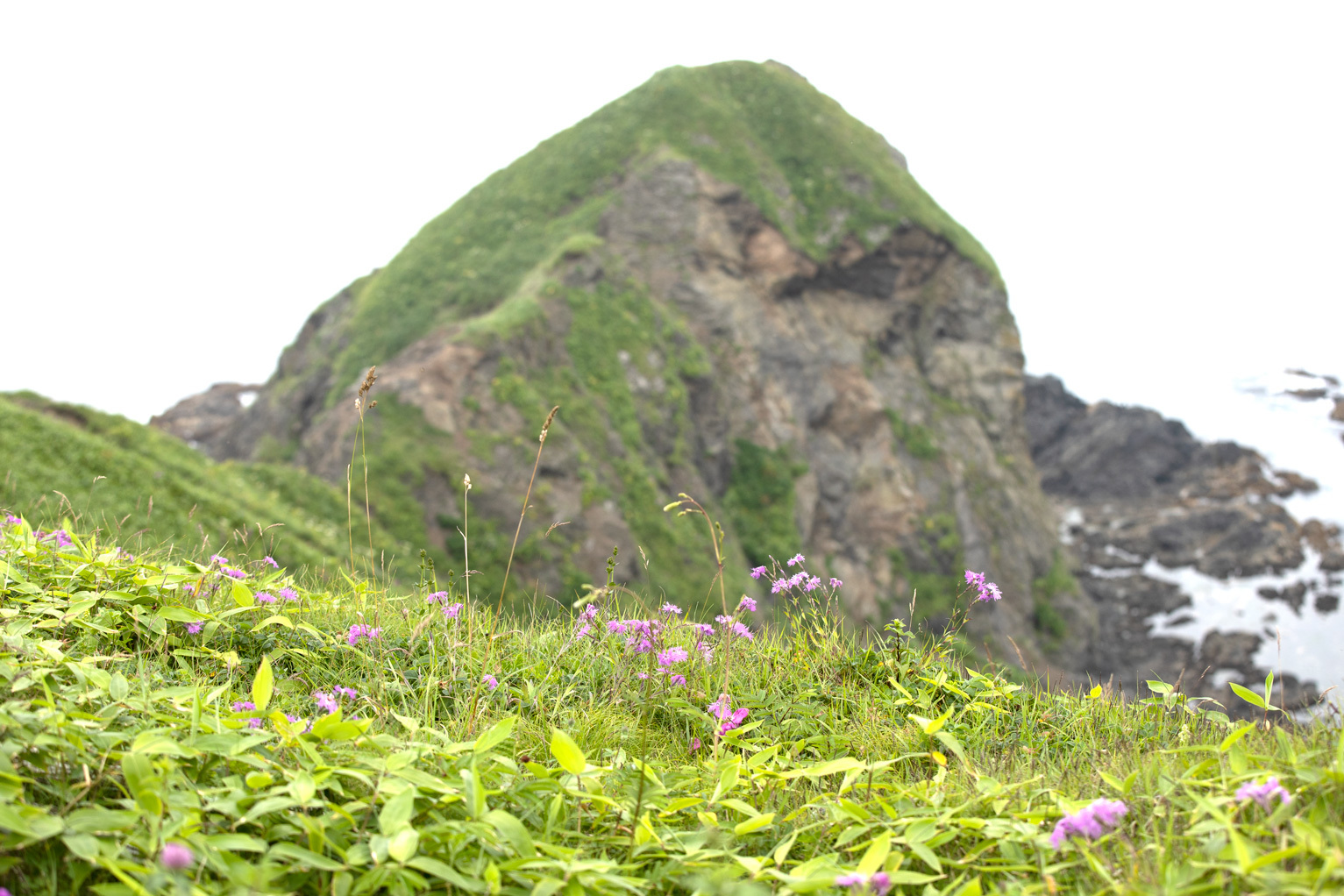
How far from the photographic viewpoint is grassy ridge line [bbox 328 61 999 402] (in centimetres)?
2598

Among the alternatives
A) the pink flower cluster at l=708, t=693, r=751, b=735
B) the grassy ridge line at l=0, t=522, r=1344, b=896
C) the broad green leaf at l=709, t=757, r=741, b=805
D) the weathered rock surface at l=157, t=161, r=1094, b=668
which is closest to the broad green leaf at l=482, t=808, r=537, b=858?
the grassy ridge line at l=0, t=522, r=1344, b=896

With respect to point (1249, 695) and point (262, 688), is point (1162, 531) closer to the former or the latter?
point (1249, 695)

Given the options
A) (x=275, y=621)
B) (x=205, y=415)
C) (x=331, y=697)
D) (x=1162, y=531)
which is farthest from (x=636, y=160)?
(x=1162, y=531)

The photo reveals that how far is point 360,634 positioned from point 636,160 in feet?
92.1

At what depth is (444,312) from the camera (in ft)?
80.7

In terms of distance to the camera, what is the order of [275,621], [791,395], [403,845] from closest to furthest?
[403,845]
[275,621]
[791,395]

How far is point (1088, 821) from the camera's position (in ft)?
7.25

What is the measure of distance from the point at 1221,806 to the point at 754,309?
25.9m

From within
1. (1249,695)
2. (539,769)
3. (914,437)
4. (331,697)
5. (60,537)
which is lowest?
(914,437)

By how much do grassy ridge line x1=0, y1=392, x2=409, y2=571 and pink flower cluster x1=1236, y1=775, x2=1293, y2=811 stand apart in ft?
27.6

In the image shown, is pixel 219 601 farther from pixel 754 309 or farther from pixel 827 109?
pixel 827 109

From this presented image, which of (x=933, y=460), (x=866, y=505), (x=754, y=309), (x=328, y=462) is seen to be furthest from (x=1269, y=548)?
(x=328, y=462)

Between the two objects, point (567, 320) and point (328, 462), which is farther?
point (567, 320)

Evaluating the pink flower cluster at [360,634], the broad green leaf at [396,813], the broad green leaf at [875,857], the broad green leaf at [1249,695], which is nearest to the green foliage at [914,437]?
the broad green leaf at [1249,695]
